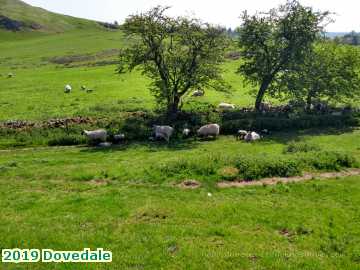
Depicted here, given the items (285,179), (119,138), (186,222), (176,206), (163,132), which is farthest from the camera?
(163,132)

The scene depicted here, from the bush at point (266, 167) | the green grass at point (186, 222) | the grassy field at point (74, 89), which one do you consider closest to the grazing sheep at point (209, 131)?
the bush at point (266, 167)

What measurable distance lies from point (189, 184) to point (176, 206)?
3.47 meters

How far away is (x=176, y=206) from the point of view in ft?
63.0

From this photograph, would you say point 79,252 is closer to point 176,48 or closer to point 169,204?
point 169,204

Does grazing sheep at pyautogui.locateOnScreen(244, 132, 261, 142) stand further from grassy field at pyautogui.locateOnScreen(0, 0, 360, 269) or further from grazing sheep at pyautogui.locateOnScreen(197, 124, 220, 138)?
grazing sheep at pyautogui.locateOnScreen(197, 124, 220, 138)

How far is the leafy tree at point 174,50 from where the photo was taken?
122 ft

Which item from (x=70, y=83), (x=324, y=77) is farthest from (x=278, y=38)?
(x=70, y=83)

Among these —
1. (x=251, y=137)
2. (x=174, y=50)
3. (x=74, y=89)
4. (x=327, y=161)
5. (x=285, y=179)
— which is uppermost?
(x=174, y=50)

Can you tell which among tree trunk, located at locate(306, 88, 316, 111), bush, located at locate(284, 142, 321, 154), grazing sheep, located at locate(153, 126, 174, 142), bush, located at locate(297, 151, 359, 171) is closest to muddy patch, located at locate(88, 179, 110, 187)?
grazing sheep, located at locate(153, 126, 174, 142)

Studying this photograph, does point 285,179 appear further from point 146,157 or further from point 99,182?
point 99,182

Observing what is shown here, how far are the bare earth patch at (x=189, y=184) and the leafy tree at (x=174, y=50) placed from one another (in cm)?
1720

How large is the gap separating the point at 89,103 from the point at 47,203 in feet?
102

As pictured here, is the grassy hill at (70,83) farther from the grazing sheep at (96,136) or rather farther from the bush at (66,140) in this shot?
the grazing sheep at (96,136)

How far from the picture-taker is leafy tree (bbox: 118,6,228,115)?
122ft
